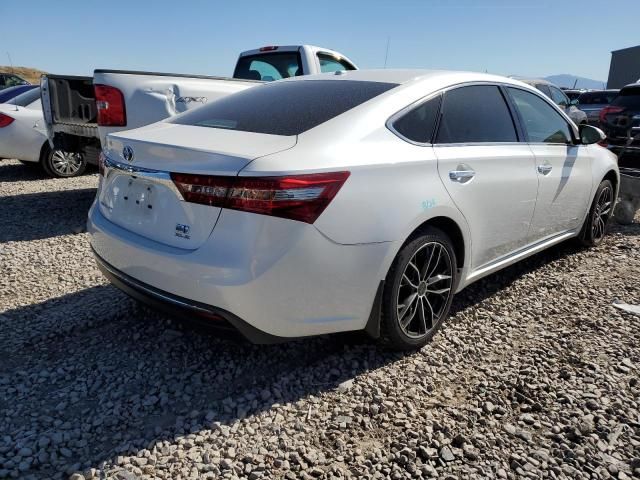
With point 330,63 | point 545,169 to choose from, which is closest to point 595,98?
point 330,63

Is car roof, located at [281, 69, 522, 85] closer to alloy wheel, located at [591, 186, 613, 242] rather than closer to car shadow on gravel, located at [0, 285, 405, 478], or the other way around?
car shadow on gravel, located at [0, 285, 405, 478]

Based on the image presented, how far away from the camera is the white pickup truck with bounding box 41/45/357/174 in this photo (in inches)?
193

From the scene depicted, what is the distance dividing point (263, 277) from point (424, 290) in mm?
1124

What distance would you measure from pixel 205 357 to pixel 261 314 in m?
0.81

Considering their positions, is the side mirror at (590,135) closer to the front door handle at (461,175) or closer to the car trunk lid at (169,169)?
the front door handle at (461,175)

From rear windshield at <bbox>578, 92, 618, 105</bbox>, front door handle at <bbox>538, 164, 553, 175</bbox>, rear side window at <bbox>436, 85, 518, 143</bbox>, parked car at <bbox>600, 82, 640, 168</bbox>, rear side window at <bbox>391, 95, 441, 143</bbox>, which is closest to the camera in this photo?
rear side window at <bbox>391, 95, 441, 143</bbox>

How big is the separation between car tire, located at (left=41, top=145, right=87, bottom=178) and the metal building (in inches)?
1731

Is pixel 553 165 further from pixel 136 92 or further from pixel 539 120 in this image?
pixel 136 92

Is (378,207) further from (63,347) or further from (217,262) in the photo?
(63,347)

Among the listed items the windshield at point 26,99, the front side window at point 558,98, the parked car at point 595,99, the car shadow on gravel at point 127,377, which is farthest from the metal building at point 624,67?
the car shadow on gravel at point 127,377

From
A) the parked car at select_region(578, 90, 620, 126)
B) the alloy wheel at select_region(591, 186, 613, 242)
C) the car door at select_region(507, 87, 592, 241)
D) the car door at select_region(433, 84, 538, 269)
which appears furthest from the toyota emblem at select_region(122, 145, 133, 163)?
the parked car at select_region(578, 90, 620, 126)

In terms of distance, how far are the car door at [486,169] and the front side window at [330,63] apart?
4042 millimetres

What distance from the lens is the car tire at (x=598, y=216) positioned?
482 centimetres

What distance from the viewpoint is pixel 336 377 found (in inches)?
109
